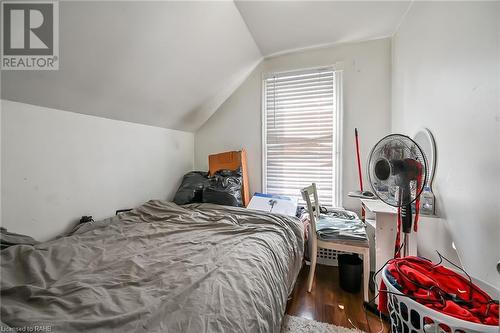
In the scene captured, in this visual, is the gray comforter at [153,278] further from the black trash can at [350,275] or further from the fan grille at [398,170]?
the fan grille at [398,170]

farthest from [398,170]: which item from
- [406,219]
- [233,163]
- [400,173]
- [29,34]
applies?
[29,34]

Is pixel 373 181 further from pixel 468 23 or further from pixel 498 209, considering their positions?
pixel 468 23

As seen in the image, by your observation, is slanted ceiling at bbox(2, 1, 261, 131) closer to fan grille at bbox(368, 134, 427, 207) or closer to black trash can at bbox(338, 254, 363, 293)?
fan grille at bbox(368, 134, 427, 207)

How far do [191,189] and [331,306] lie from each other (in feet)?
5.70

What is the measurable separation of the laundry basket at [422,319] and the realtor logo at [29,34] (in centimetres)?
211

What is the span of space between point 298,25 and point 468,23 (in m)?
1.31

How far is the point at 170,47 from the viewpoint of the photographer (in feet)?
5.59

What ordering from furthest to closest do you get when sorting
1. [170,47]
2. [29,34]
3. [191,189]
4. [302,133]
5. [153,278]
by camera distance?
[302,133]
[191,189]
[170,47]
[29,34]
[153,278]

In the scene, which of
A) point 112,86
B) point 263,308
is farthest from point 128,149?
point 263,308

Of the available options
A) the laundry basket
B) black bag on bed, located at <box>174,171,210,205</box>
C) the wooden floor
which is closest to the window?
black bag on bed, located at <box>174,171,210,205</box>

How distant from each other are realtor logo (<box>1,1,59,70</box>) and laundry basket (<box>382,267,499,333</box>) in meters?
2.11

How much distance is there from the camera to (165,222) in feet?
5.78

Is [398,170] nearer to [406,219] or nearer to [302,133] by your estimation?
[406,219]

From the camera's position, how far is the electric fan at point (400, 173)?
1154 mm
